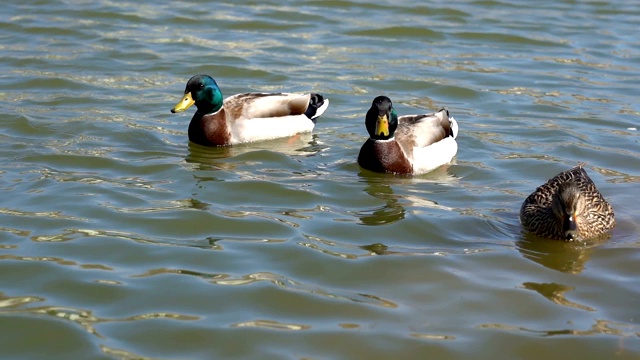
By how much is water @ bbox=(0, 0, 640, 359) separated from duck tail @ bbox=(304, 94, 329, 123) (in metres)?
0.22

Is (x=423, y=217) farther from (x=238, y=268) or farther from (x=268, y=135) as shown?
(x=268, y=135)

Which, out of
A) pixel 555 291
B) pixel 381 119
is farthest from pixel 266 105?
pixel 555 291

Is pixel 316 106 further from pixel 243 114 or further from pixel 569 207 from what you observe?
pixel 569 207

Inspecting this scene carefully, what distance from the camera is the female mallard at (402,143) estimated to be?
1013 centimetres

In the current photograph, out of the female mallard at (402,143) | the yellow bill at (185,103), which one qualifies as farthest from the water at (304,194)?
the yellow bill at (185,103)

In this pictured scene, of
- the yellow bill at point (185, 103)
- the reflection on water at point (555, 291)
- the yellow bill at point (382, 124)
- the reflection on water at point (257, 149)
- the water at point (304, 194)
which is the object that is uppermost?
the yellow bill at point (382, 124)

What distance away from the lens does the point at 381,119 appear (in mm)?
10125

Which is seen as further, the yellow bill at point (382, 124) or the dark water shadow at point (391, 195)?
the yellow bill at point (382, 124)

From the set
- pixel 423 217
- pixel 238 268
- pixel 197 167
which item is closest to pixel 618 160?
pixel 423 217

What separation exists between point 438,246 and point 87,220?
255 cm

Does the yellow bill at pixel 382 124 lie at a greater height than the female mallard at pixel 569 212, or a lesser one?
greater

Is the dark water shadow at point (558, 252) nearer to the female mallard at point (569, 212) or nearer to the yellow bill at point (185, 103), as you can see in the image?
the female mallard at point (569, 212)

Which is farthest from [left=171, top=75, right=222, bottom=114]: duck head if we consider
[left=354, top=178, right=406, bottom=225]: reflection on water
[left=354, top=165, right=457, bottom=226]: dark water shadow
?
[left=354, top=178, right=406, bottom=225]: reflection on water

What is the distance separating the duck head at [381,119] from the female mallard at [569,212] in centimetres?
186
